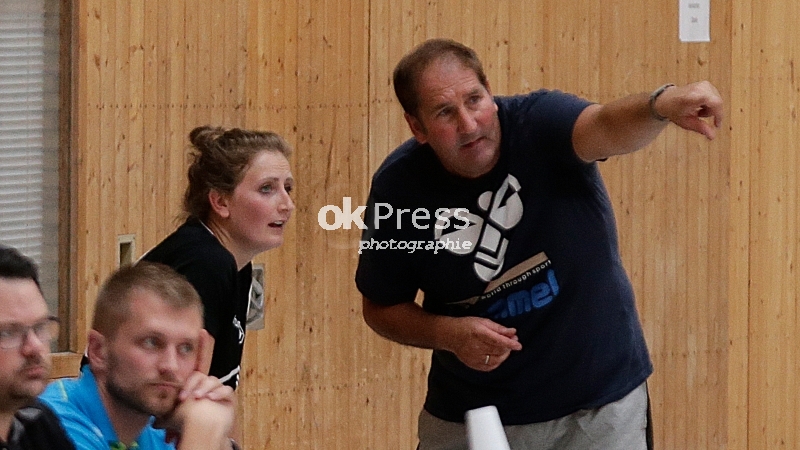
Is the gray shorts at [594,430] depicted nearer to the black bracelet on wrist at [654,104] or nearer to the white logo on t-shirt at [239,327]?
A: the white logo on t-shirt at [239,327]

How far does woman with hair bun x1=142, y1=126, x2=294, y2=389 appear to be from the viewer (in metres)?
2.77

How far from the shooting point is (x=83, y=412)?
210 centimetres

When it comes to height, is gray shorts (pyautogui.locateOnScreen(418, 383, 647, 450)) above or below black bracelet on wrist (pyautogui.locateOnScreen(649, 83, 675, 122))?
below

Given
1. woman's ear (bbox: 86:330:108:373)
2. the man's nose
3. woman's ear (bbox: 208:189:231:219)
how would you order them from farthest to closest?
woman's ear (bbox: 208:189:231:219)
the man's nose
woman's ear (bbox: 86:330:108:373)

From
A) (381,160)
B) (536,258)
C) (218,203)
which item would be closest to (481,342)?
(536,258)

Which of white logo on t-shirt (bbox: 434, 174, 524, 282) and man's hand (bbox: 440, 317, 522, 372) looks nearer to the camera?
man's hand (bbox: 440, 317, 522, 372)

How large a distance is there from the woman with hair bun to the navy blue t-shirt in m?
0.39

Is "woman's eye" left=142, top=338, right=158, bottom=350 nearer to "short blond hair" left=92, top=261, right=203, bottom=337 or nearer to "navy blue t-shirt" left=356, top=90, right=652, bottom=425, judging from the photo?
"short blond hair" left=92, top=261, right=203, bottom=337

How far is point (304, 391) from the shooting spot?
4.90m

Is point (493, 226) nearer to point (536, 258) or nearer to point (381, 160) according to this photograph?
point (536, 258)

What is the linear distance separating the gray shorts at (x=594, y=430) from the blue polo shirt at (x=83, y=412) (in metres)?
1.13

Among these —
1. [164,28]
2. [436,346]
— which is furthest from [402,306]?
[164,28]

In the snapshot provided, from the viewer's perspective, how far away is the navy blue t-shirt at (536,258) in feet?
9.53

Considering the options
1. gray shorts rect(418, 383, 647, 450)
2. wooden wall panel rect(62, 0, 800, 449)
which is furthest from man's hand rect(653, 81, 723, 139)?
wooden wall panel rect(62, 0, 800, 449)
